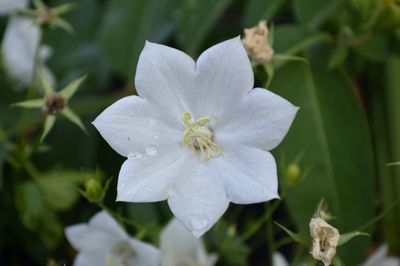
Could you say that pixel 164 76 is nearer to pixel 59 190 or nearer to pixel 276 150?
pixel 276 150

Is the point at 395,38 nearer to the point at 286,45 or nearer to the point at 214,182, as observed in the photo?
the point at 286,45

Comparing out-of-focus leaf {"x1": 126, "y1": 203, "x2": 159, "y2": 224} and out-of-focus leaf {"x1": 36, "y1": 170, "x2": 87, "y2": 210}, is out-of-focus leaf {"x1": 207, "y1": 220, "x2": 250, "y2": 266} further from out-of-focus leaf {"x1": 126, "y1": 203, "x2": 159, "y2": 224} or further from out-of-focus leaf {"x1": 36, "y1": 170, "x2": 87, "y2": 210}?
out-of-focus leaf {"x1": 36, "y1": 170, "x2": 87, "y2": 210}

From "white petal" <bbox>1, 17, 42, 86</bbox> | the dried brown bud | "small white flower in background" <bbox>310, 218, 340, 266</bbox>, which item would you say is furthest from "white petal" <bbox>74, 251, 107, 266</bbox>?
"white petal" <bbox>1, 17, 42, 86</bbox>

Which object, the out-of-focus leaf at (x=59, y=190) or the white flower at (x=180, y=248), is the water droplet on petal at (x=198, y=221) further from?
the out-of-focus leaf at (x=59, y=190)

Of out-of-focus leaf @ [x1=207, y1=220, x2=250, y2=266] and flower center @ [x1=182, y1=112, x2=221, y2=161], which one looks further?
out-of-focus leaf @ [x1=207, y1=220, x2=250, y2=266]

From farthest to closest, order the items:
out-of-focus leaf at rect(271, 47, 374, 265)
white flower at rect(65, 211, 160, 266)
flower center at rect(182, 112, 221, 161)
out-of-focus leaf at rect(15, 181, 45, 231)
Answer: out-of-focus leaf at rect(15, 181, 45, 231) → out-of-focus leaf at rect(271, 47, 374, 265) → white flower at rect(65, 211, 160, 266) → flower center at rect(182, 112, 221, 161)

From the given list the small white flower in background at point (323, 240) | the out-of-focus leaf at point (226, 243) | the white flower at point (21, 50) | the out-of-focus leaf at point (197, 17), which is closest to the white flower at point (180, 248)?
the out-of-focus leaf at point (226, 243)

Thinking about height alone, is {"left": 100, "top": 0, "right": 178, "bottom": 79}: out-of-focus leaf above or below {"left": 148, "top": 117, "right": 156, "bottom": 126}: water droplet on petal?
below

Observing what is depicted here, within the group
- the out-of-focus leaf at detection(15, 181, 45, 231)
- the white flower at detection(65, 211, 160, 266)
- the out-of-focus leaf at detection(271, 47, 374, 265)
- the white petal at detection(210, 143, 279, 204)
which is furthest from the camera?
the out-of-focus leaf at detection(15, 181, 45, 231)
